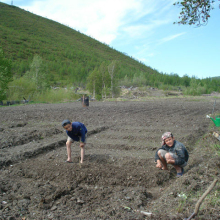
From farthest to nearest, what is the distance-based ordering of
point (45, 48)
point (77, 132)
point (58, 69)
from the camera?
point (45, 48) < point (58, 69) < point (77, 132)

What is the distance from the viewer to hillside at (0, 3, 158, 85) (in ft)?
222

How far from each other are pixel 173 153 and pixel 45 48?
93434 millimetres

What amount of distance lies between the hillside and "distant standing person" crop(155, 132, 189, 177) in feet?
185

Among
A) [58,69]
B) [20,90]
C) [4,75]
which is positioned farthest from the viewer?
[58,69]

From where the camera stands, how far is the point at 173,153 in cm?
424

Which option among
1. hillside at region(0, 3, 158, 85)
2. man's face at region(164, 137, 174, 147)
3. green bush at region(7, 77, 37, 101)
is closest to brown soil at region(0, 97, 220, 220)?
man's face at region(164, 137, 174, 147)

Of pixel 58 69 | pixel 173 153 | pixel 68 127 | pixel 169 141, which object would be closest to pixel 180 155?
pixel 173 153

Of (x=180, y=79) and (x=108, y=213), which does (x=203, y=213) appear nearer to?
(x=108, y=213)

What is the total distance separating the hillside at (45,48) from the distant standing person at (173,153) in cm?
5648

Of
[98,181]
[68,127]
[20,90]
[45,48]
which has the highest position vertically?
[45,48]

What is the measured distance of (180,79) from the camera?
268 ft

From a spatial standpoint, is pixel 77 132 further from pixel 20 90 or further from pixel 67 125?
pixel 20 90

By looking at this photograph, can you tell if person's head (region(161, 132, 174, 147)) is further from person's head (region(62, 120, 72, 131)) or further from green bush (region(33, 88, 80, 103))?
green bush (region(33, 88, 80, 103))

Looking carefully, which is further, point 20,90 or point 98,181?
point 20,90
